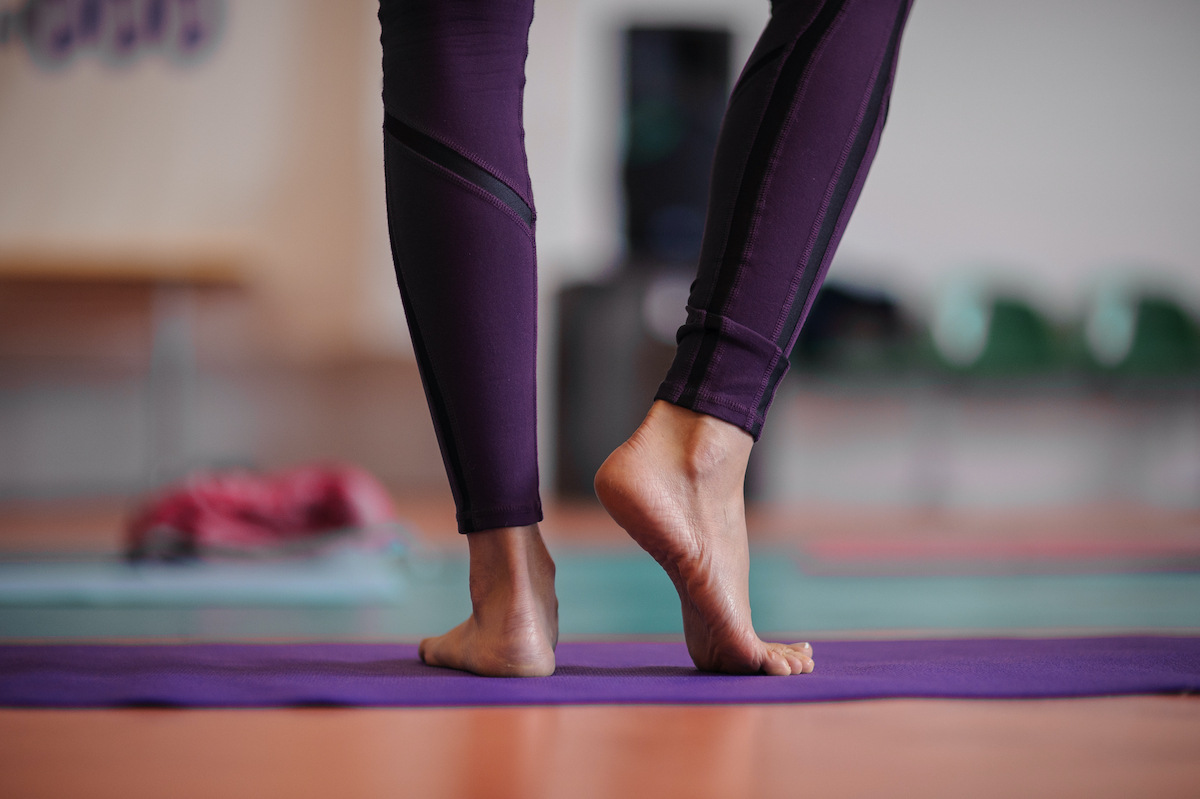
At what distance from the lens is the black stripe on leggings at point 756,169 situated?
702 mm

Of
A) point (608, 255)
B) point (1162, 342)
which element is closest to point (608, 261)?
point (608, 255)

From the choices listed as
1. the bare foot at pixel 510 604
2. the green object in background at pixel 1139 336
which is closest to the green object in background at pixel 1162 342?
the green object in background at pixel 1139 336

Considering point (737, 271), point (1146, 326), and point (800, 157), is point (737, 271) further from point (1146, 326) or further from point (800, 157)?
point (1146, 326)

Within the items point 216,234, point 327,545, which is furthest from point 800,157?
point 216,234

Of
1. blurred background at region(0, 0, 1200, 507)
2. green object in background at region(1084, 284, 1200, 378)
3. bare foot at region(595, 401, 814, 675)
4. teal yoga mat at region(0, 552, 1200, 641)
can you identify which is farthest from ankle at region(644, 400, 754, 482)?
green object in background at region(1084, 284, 1200, 378)

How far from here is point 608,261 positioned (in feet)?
13.2

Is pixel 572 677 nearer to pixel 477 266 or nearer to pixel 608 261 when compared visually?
pixel 477 266

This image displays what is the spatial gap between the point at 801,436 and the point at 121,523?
2.70 metres

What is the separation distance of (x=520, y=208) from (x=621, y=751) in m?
0.39

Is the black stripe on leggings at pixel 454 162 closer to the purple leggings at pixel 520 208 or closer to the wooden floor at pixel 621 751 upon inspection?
the purple leggings at pixel 520 208

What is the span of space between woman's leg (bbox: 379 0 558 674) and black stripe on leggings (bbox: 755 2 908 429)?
0.18m

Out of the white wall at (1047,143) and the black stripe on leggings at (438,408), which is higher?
the white wall at (1047,143)

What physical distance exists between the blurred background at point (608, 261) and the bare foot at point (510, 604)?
2.56m

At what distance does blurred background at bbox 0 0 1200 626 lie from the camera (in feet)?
11.9
